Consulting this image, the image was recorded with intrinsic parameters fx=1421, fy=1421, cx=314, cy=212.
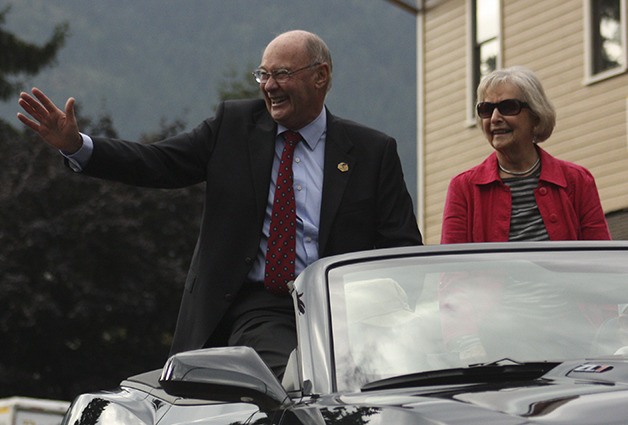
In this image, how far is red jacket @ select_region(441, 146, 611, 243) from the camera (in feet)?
19.2

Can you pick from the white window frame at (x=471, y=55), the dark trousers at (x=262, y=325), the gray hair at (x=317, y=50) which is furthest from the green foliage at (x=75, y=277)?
the dark trousers at (x=262, y=325)

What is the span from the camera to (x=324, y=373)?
12.0ft

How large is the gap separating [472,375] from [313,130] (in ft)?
7.97

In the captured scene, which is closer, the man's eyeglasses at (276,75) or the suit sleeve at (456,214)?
the man's eyeglasses at (276,75)

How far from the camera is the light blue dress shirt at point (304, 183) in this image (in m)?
5.43

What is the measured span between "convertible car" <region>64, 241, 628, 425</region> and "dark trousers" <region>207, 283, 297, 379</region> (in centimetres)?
43

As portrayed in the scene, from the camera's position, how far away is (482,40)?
22.6 meters

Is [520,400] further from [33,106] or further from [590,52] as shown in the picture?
[590,52]

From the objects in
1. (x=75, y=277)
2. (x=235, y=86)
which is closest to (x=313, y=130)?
(x=75, y=277)

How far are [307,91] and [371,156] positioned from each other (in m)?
0.37

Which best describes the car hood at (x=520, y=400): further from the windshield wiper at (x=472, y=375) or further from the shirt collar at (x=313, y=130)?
the shirt collar at (x=313, y=130)

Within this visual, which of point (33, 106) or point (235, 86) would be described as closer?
point (33, 106)

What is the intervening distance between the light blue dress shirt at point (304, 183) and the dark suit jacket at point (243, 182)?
4 centimetres

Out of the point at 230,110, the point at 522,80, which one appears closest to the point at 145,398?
the point at 230,110
